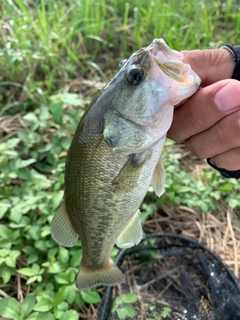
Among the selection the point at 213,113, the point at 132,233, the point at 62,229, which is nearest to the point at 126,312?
the point at 132,233

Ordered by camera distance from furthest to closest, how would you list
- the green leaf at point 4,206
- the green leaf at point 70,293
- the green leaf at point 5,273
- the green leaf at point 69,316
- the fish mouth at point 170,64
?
the green leaf at point 4,206, the green leaf at point 5,273, the green leaf at point 70,293, the green leaf at point 69,316, the fish mouth at point 170,64

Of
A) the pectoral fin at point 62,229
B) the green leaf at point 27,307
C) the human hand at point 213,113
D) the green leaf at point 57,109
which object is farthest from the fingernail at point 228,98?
the green leaf at point 57,109

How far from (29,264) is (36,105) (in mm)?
1645

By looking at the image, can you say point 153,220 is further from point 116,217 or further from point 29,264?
point 116,217

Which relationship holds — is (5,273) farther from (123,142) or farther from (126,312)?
(123,142)

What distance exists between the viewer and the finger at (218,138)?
1.42 meters

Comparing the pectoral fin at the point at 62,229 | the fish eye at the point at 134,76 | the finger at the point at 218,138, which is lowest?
the pectoral fin at the point at 62,229

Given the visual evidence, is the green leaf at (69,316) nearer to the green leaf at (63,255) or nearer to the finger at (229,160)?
the green leaf at (63,255)

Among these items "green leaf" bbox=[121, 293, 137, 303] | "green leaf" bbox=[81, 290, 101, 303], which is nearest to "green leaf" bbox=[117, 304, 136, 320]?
"green leaf" bbox=[121, 293, 137, 303]

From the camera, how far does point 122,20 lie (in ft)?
14.3

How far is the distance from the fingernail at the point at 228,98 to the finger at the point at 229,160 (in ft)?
0.93

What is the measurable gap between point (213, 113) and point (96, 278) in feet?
3.25

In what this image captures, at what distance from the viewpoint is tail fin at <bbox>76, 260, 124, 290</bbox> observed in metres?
1.75

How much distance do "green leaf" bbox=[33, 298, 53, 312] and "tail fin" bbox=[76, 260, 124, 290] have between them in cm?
28
